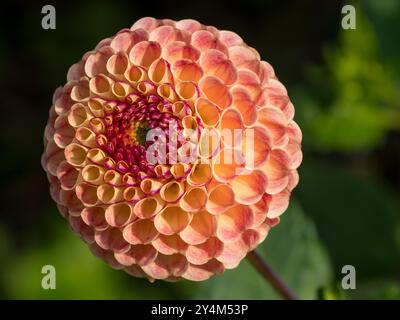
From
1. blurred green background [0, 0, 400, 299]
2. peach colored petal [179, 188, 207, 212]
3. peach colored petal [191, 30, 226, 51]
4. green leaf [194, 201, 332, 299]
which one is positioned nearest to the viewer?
peach colored petal [179, 188, 207, 212]

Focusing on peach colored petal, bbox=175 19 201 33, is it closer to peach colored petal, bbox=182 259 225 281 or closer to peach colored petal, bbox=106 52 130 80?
peach colored petal, bbox=106 52 130 80

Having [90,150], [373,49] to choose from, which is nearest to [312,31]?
[373,49]

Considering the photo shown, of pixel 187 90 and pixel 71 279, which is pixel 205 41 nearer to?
pixel 187 90

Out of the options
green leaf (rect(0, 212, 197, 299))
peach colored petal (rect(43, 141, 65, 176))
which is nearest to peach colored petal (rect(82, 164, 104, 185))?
peach colored petal (rect(43, 141, 65, 176))

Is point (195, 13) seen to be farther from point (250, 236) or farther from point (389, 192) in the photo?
point (250, 236)
